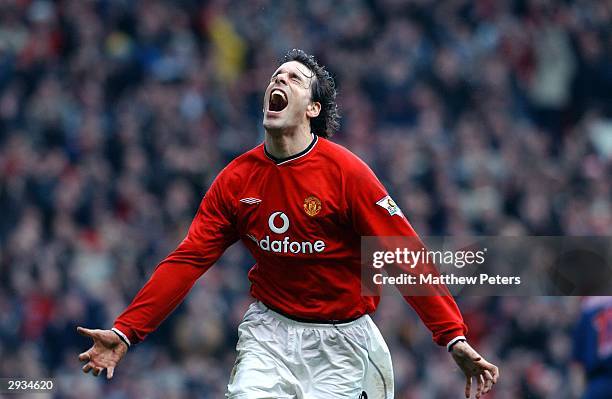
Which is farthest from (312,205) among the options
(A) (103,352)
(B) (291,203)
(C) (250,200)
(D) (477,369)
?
(A) (103,352)

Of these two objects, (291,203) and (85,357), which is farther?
(291,203)

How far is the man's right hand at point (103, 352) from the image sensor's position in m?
6.78

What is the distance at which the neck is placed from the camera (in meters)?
7.18

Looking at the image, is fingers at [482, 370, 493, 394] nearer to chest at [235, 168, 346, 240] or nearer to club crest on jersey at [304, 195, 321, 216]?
chest at [235, 168, 346, 240]

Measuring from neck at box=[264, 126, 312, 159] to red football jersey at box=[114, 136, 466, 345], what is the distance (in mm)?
42

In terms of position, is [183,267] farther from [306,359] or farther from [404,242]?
[404,242]

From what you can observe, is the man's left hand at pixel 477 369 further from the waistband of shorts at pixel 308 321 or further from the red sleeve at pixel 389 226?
the waistband of shorts at pixel 308 321

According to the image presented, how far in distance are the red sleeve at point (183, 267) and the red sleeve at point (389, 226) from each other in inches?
27.9

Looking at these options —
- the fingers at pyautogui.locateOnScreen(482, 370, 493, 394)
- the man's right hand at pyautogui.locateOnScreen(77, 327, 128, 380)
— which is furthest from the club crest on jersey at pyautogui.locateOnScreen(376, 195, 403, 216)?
the man's right hand at pyautogui.locateOnScreen(77, 327, 128, 380)

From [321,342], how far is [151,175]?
25.0ft

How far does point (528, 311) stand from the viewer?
12.8 meters

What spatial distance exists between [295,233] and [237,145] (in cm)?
815

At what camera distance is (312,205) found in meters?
7.02

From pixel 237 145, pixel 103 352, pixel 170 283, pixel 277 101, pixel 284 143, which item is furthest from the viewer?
pixel 237 145
